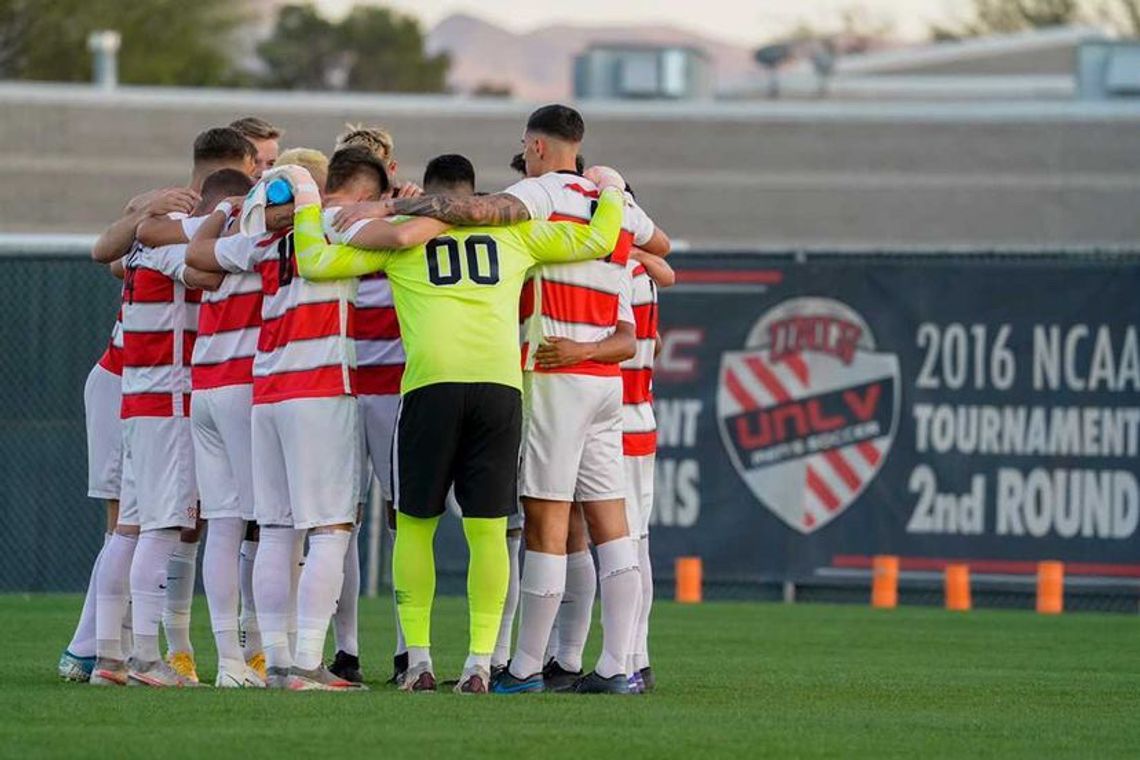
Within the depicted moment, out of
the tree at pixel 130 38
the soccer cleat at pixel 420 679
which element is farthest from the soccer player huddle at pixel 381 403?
the tree at pixel 130 38

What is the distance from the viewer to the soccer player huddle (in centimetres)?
935

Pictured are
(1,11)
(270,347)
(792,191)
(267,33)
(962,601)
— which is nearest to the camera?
(270,347)

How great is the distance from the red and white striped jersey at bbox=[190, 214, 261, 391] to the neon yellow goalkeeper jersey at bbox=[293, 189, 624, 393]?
0.49m

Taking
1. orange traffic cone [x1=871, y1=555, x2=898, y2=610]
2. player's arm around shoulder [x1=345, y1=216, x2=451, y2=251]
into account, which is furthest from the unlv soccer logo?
Result: player's arm around shoulder [x1=345, y1=216, x2=451, y2=251]

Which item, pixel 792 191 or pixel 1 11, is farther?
pixel 1 11

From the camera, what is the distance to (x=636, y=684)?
984 cm

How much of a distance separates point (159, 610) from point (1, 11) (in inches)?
2151

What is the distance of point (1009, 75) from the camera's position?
5206 centimetres

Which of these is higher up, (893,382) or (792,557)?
(893,382)

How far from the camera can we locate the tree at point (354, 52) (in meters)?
85.5

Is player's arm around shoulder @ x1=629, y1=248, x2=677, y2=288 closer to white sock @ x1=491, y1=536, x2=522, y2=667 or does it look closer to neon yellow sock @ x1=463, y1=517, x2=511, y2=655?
white sock @ x1=491, y1=536, x2=522, y2=667

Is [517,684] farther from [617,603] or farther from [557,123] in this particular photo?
[557,123]

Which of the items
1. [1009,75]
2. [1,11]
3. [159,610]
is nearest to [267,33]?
[1,11]

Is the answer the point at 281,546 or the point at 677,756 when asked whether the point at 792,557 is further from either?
the point at 677,756
